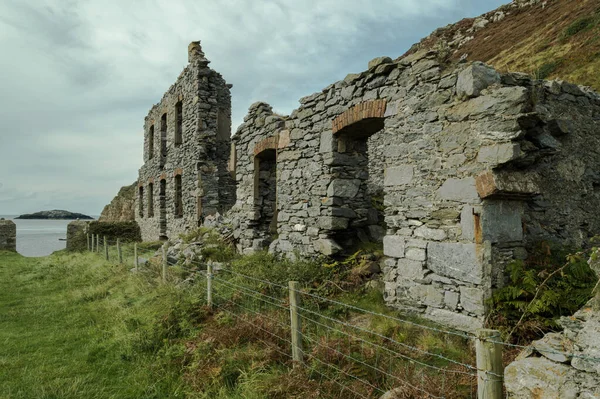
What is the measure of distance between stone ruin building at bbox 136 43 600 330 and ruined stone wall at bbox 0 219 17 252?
15299 millimetres

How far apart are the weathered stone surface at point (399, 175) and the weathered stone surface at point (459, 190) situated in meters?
0.56

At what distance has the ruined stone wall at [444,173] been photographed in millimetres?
4484

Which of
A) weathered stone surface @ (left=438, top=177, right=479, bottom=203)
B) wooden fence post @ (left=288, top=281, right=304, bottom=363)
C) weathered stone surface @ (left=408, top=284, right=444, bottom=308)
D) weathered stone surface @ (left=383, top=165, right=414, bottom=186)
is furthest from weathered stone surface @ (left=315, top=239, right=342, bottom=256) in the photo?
wooden fence post @ (left=288, top=281, right=304, bottom=363)

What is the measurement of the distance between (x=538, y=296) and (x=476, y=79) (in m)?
2.64

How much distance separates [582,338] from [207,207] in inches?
464

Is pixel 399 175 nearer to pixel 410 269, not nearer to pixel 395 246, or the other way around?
pixel 395 246

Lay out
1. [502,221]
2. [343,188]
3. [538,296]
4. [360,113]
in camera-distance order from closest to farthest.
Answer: [538,296]
[502,221]
[360,113]
[343,188]

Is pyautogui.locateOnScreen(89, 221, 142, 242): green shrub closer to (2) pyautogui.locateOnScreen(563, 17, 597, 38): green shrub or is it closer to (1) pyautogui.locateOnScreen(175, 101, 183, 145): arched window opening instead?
(1) pyautogui.locateOnScreen(175, 101, 183, 145): arched window opening

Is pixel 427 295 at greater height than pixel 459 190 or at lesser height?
lesser

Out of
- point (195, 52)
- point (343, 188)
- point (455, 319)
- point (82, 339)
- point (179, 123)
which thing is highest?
point (195, 52)

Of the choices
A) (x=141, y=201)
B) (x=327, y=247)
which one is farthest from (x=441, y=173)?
(x=141, y=201)

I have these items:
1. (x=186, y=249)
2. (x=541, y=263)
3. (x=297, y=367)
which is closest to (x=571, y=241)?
(x=541, y=263)

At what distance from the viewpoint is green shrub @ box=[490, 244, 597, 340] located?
400 cm

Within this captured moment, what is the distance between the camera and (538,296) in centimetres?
417
